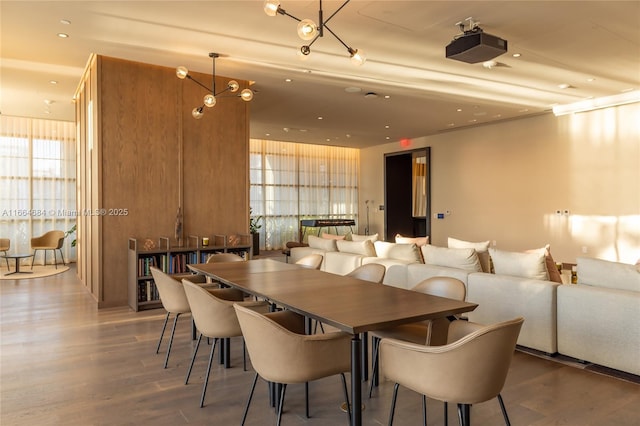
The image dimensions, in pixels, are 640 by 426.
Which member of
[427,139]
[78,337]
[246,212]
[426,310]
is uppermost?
[427,139]

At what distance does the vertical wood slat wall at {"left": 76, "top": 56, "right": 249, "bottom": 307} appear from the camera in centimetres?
Result: 566

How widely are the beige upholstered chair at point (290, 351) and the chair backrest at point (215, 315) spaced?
2.07ft

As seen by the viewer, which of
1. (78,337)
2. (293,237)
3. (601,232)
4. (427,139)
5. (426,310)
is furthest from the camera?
(293,237)

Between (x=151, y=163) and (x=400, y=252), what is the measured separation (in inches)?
141

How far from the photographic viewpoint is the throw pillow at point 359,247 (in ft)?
19.0

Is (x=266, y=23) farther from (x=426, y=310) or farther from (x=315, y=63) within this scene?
(x=426, y=310)

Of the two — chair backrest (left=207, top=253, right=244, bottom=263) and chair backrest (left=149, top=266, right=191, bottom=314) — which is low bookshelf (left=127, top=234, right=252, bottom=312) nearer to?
chair backrest (left=207, top=253, right=244, bottom=263)

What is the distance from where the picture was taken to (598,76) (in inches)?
260

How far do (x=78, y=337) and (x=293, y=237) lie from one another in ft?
29.0

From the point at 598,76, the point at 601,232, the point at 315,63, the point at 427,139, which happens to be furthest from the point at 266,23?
the point at 427,139

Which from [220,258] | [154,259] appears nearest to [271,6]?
[220,258]

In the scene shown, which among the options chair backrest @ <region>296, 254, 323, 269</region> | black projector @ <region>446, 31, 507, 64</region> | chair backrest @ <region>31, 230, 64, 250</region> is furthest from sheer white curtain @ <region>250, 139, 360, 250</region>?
black projector @ <region>446, 31, 507, 64</region>

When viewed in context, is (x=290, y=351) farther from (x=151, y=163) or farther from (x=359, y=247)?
(x=151, y=163)

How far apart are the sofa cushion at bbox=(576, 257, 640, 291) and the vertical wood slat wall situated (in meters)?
4.59
